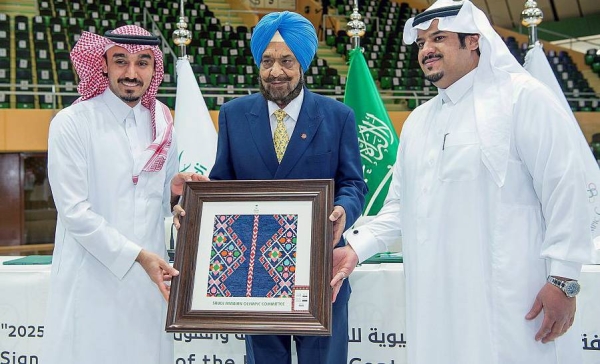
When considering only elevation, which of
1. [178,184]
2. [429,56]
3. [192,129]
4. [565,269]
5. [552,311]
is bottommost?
[552,311]

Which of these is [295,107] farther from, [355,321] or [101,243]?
[355,321]

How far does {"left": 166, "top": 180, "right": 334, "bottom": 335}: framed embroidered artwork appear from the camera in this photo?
1.90 metres

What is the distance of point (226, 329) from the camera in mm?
1883

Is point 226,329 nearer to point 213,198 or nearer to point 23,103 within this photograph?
point 213,198

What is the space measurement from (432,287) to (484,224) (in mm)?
259

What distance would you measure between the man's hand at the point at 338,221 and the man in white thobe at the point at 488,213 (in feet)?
0.38

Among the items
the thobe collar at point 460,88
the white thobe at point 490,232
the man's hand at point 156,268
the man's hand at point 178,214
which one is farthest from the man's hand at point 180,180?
the thobe collar at point 460,88

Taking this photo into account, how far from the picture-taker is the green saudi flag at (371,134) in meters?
4.23

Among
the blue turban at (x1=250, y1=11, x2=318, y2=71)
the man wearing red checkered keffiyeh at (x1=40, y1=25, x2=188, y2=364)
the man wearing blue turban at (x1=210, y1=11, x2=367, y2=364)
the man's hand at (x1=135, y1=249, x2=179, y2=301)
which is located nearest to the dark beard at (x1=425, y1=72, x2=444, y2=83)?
the man wearing blue turban at (x1=210, y1=11, x2=367, y2=364)

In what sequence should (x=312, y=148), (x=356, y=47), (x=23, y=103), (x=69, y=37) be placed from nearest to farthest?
(x=312, y=148), (x=356, y=47), (x=23, y=103), (x=69, y=37)

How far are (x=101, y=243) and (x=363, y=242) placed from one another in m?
0.87

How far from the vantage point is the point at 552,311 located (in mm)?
1796

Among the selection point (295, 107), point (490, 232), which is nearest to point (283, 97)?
point (295, 107)

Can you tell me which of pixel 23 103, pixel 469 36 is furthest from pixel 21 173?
pixel 469 36
